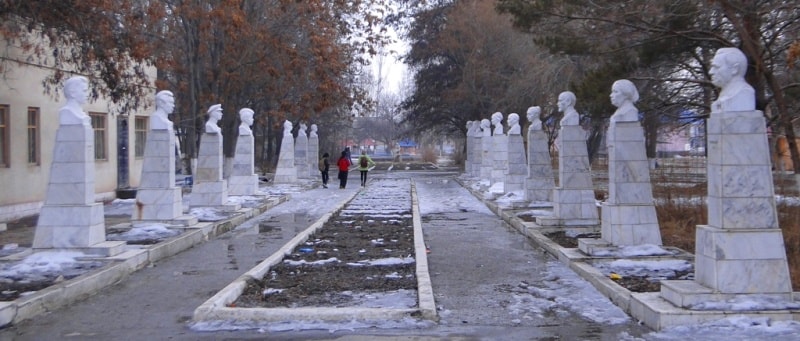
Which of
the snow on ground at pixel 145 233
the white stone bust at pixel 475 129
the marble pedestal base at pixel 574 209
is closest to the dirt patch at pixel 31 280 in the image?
the snow on ground at pixel 145 233

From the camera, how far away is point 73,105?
12258 millimetres

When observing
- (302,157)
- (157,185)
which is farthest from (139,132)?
(157,185)

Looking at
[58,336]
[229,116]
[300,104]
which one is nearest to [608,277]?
[58,336]

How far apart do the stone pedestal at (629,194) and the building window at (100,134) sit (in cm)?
1801

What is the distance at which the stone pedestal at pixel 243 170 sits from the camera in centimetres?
2653

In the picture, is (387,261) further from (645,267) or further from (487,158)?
(487,158)

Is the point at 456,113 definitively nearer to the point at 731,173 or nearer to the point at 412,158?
the point at 412,158

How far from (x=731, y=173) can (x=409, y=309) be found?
3706 mm

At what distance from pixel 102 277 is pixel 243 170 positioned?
52.3 feet

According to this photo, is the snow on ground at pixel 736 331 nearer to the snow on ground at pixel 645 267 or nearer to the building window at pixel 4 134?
the snow on ground at pixel 645 267

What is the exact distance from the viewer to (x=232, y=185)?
87.4 ft

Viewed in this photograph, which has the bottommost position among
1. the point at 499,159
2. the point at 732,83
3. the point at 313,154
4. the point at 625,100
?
the point at 499,159

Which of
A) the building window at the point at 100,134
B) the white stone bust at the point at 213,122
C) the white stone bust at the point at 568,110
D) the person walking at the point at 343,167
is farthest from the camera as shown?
the person walking at the point at 343,167

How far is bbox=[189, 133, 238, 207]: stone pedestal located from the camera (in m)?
21.2
